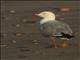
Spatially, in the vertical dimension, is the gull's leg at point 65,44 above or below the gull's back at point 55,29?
below

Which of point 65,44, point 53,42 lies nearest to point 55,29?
point 53,42

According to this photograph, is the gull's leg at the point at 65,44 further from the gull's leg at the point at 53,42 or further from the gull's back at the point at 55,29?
the gull's back at the point at 55,29

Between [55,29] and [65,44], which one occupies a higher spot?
[55,29]

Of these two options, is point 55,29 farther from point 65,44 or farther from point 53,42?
point 65,44

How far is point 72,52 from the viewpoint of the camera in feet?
36.0

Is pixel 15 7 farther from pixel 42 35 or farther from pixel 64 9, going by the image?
pixel 42 35

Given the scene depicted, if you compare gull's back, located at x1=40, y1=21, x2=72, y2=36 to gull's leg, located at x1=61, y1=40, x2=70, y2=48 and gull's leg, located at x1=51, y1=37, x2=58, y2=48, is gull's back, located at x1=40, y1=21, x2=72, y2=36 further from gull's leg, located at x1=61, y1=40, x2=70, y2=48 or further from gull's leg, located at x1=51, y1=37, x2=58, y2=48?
gull's leg, located at x1=61, y1=40, x2=70, y2=48

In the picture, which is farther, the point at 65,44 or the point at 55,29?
the point at 65,44

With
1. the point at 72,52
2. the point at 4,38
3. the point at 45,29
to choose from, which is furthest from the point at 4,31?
the point at 72,52

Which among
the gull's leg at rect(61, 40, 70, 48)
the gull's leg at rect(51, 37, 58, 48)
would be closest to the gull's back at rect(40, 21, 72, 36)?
the gull's leg at rect(51, 37, 58, 48)

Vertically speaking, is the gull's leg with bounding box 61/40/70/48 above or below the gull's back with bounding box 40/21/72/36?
below

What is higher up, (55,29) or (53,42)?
(55,29)

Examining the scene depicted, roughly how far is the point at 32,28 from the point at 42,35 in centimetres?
127

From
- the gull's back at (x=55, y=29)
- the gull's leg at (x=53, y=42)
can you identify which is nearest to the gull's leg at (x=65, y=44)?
the gull's leg at (x=53, y=42)
